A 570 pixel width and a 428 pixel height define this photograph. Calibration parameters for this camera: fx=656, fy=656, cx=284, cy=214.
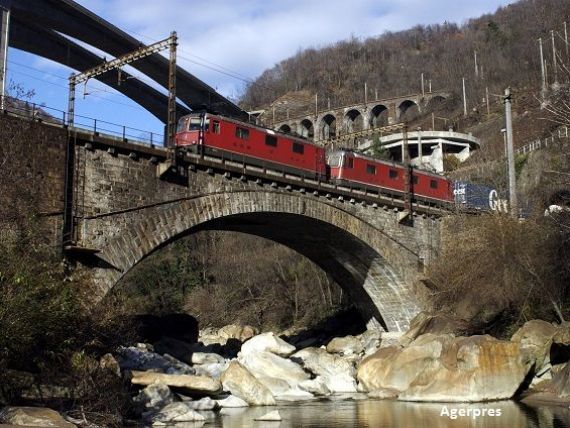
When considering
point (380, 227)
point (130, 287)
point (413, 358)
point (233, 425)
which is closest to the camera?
point (233, 425)

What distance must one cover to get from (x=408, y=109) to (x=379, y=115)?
4240mm

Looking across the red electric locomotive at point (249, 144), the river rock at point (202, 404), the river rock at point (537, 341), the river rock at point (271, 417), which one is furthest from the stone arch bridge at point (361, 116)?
the river rock at point (271, 417)

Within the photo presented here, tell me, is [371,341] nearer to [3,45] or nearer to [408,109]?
[3,45]

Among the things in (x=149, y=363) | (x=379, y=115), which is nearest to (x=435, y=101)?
(x=379, y=115)

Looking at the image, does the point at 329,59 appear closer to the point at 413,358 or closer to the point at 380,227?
the point at 380,227

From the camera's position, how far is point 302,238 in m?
35.1

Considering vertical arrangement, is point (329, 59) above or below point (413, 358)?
above

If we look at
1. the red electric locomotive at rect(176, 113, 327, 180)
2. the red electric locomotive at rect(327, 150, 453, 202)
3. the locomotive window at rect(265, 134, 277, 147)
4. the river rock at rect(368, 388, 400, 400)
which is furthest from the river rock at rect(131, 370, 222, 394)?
the red electric locomotive at rect(327, 150, 453, 202)

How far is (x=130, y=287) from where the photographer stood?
5456 centimetres

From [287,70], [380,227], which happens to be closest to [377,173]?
[380,227]

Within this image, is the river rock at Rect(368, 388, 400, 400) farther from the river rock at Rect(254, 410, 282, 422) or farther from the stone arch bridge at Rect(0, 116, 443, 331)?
the stone arch bridge at Rect(0, 116, 443, 331)

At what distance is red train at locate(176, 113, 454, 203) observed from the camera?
28.2 metres

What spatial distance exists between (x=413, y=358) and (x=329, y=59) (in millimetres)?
118952

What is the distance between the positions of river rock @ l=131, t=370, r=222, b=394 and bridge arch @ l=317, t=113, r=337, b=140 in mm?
66570
